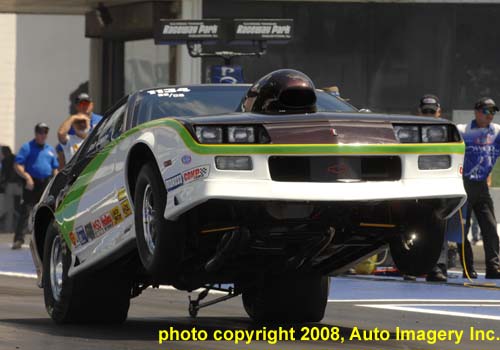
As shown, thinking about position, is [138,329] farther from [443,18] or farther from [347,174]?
[443,18]

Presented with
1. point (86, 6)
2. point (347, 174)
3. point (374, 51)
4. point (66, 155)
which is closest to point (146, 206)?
point (347, 174)

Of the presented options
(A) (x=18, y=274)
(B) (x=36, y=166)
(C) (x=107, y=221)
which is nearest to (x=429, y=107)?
(A) (x=18, y=274)

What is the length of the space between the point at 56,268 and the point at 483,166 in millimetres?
6688

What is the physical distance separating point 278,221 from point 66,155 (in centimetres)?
878

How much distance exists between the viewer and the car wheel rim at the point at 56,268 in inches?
458

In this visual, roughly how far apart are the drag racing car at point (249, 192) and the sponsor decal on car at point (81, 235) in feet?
0.04

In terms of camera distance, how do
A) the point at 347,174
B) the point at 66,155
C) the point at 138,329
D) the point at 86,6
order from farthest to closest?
the point at 86,6 → the point at 66,155 → the point at 138,329 → the point at 347,174

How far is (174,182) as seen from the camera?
9.70 m

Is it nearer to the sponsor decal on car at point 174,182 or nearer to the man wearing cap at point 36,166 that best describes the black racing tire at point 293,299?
the sponsor decal on car at point 174,182

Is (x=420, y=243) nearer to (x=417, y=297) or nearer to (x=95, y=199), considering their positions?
(x=95, y=199)

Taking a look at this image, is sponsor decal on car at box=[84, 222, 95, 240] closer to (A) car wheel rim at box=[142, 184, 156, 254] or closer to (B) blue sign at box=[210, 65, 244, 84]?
(A) car wheel rim at box=[142, 184, 156, 254]

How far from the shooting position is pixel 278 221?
9.74 metres

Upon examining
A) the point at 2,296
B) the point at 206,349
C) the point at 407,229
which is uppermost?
the point at 407,229

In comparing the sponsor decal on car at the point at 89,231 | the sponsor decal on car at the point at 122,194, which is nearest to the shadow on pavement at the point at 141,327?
the sponsor decal on car at the point at 89,231
